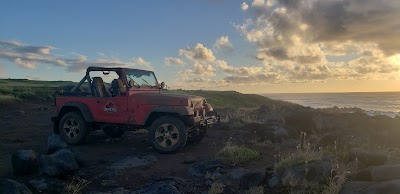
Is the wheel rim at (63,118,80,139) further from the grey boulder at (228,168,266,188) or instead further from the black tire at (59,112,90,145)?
the grey boulder at (228,168,266,188)

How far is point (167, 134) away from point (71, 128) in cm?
378

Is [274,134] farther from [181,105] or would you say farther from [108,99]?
[108,99]

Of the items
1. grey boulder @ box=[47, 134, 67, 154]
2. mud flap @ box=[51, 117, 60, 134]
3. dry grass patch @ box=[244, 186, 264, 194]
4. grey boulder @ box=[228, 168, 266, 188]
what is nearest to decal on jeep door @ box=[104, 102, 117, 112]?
grey boulder @ box=[47, 134, 67, 154]

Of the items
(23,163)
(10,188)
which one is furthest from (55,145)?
(10,188)

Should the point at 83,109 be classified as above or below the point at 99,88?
below

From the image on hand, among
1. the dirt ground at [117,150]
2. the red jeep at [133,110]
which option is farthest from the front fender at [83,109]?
the dirt ground at [117,150]

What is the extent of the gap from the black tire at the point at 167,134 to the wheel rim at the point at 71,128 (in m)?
3.12

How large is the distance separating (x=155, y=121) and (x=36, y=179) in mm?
3656

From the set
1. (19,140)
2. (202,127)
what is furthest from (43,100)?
(202,127)

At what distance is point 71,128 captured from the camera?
12.5m

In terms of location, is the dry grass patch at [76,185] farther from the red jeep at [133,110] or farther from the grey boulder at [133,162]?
the red jeep at [133,110]

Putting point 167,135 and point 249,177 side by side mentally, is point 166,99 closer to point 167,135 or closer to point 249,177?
point 167,135

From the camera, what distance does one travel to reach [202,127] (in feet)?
40.1

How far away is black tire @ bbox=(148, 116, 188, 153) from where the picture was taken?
10.7m
